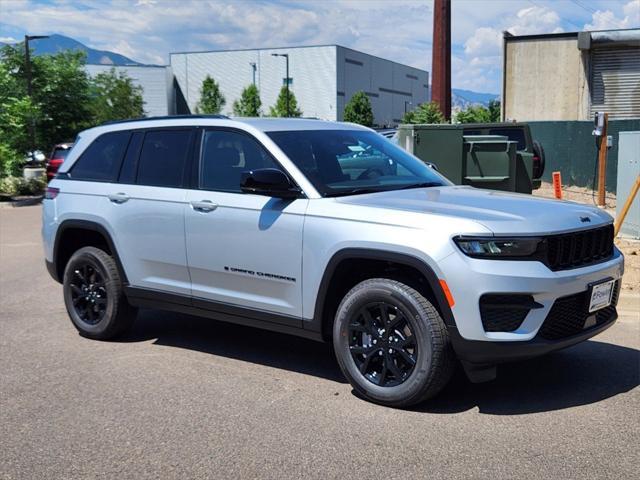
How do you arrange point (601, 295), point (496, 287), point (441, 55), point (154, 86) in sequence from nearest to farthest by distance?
1. point (496, 287)
2. point (601, 295)
3. point (441, 55)
4. point (154, 86)

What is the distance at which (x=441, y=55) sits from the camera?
43.0 metres

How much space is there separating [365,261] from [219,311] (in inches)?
53.0

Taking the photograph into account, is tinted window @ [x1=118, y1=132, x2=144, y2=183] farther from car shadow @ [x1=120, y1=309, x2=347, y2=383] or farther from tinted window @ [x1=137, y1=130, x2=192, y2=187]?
car shadow @ [x1=120, y1=309, x2=347, y2=383]

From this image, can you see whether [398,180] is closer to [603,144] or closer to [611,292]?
[611,292]

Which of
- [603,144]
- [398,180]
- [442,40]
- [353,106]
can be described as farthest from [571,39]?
[353,106]

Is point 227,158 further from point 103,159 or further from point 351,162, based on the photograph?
point 103,159

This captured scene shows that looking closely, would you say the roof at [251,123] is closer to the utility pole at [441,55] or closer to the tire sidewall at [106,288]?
the tire sidewall at [106,288]

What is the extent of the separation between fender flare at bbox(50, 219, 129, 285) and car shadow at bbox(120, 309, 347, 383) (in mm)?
760

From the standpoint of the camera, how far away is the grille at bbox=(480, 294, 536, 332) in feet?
14.0

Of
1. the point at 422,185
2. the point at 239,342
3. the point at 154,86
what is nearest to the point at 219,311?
the point at 239,342

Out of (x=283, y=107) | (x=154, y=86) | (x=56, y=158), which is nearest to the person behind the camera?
(x=56, y=158)

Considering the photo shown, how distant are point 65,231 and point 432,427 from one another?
3.94 meters

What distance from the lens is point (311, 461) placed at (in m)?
3.96

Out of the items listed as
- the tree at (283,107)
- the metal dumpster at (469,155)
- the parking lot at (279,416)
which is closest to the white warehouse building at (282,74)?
the tree at (283,107)
